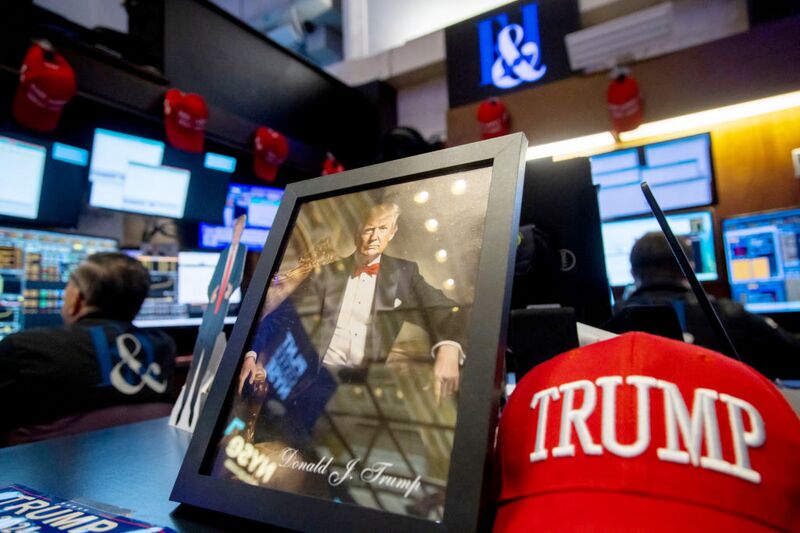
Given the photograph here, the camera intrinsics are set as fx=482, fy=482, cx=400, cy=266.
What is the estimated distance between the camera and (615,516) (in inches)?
12.6

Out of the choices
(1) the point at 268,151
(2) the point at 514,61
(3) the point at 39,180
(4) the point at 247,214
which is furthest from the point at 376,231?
(4) the point at 247,214

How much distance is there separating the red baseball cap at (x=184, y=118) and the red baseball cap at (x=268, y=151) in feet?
1.75

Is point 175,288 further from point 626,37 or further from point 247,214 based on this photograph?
→ point 626,37

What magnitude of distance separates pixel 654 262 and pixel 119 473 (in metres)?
1.92

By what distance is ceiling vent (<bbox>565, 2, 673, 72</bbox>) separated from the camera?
2.82 metres

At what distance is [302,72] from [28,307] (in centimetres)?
253

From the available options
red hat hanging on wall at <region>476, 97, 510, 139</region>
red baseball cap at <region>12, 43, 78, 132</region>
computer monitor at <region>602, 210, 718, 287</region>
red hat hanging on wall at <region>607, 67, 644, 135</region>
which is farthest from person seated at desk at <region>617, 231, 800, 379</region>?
red baseball cap at <region>12, 43, 78, 132</region>

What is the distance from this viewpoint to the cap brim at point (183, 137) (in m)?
2.72

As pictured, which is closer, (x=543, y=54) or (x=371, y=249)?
(x=371, y=249)

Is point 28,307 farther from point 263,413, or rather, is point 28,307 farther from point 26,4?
point 263,413

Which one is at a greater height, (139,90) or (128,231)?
(139,90)

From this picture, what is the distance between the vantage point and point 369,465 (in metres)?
0.40

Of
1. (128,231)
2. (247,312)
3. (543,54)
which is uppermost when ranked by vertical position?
(543,54)

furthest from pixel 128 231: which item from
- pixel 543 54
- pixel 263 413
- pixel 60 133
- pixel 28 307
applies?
pixel 263 413
